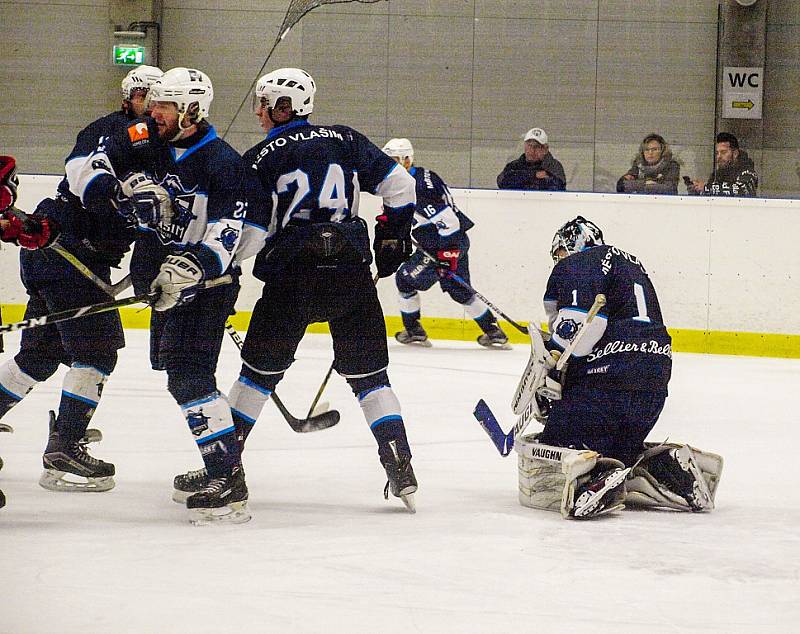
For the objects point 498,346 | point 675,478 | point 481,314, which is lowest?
point 498,346

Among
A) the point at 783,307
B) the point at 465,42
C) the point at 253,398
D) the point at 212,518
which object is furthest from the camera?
the point at 465,42

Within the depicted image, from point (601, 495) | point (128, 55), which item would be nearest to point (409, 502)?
point (601, 495)

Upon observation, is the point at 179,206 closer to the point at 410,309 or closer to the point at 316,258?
the point at 316,258

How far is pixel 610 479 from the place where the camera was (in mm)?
3387

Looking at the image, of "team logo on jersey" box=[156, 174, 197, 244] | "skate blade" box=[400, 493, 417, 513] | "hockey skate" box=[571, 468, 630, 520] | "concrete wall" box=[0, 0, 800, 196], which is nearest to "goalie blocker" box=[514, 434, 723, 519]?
"hockey skate" box=[571, 468, 630, 520]

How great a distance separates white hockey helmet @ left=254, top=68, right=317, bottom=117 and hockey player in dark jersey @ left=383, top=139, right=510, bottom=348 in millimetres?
3424

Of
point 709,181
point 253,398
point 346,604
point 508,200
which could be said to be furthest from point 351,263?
point 709,181

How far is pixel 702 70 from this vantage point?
8.97 meters

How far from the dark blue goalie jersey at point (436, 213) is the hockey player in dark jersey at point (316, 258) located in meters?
3.38

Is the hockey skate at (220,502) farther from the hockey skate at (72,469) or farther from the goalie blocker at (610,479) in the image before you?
the goalie blocker at (610,479)

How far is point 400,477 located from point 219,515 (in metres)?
0.51

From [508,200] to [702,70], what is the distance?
234 cm

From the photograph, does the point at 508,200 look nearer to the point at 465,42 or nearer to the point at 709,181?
the point at 709,181

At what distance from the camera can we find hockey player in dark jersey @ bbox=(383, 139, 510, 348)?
6953mm
